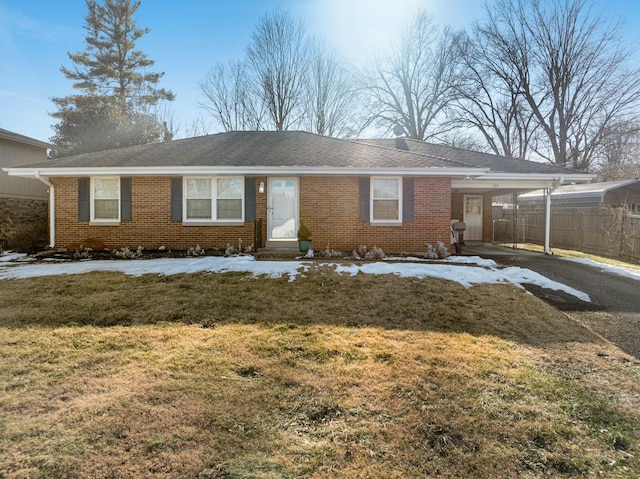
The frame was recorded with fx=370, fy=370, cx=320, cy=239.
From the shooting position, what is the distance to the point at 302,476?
2248mm

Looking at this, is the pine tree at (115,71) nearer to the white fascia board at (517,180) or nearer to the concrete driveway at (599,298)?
the white fascia board at (517,180)

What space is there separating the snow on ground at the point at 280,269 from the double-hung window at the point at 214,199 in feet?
8.03

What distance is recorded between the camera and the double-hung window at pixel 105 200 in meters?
11.0

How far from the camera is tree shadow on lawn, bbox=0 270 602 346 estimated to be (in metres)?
4.95

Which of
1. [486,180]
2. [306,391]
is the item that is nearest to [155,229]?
[306,391]

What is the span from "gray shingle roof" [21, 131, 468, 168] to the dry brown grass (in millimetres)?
5694

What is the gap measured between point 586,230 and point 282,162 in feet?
38.5

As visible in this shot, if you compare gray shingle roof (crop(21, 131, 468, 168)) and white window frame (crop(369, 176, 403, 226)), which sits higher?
gray shingle roof (crop(21, 131, 468, 168))

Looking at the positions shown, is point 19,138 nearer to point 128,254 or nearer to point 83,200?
point 83,200

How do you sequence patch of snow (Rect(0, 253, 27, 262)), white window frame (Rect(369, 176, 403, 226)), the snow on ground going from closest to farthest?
1. the snow on ground
2. patch of snow (Rect(0, 253, 27, 262))
3. white window frame (Rect(369, 176, 403, 226))

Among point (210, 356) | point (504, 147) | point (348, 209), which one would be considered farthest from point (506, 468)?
point (504, 147)

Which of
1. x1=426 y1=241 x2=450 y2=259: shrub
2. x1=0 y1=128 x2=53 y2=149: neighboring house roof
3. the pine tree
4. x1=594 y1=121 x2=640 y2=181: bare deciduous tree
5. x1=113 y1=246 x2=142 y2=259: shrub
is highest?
the pine tree

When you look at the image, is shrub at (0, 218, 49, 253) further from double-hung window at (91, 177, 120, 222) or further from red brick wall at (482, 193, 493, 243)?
red brick wall at (482, 193, 493, 243)

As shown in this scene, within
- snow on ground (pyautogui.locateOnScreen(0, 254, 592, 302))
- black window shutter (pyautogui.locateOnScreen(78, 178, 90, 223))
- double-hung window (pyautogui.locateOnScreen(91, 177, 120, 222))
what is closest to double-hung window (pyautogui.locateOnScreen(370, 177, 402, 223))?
snow on ground (pyautogui.locateOnScreen(0, 254, 592, 302))
